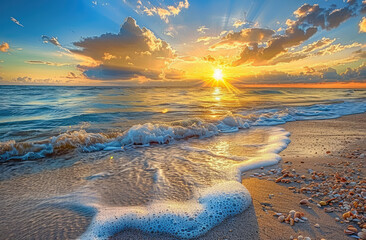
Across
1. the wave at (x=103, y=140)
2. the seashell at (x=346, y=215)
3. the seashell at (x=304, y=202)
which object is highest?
the seashell at (x=346, y=215)

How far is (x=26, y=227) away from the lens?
2.14m

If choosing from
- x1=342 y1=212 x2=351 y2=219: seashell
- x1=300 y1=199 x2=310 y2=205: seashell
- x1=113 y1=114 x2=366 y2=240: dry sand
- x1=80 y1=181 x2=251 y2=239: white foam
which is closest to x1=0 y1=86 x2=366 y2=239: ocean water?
x1=80 y1=181 x2=251 y2=239: white foam

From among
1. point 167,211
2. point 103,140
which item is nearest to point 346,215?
point 167,211

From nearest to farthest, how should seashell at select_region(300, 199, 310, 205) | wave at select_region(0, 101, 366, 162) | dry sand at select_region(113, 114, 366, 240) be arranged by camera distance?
1. dry sand at select_region(113, 114, 366, 240)
2. seashell at select_region(300, 199, 310, 205)
3. wave at select_region(0, 101, 366, 162)

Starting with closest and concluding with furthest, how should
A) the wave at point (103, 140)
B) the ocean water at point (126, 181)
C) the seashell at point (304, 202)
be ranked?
the ocean water at point (126, 181)
the seashell at point (304, 202)
the wave at point (103, 140)

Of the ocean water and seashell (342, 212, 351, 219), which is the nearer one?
seashell (342, 212, 351, 219)

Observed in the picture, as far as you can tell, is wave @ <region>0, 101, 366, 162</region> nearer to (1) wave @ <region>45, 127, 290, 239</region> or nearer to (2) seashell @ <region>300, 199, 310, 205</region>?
(1) wave @ <region>45, 127, 290, 239</region>

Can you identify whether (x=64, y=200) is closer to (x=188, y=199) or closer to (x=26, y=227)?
(x=26, y=227)

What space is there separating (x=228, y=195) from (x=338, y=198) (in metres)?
1.45

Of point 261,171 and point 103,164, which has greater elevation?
point 261,171

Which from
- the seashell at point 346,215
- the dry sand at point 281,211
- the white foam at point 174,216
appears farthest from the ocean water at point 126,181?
the seashell at point 346,215

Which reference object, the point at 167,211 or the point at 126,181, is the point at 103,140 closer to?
the point at 126,181

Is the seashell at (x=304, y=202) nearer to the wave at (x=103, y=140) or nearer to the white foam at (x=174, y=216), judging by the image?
the white foam at (x=174, y=216)

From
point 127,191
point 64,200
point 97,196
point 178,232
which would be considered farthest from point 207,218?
point 64,200
